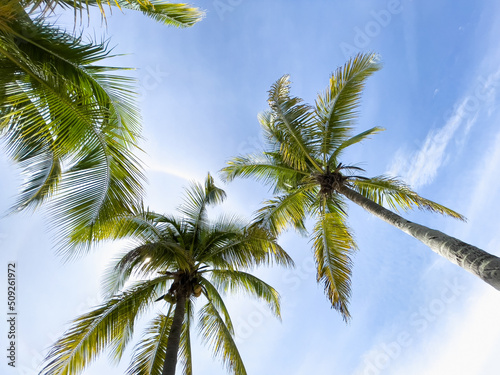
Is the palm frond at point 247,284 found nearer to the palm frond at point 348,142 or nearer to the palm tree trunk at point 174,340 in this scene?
the palm tree trunk at point 174,340

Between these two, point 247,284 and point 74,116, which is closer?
point 74,116

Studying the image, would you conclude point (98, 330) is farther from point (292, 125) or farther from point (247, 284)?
point (292, 125)

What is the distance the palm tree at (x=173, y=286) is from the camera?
245 inches

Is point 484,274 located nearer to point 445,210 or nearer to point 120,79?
point 445,210

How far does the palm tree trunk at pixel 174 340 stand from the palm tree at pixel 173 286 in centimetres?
2

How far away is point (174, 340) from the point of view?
6617 millimetres

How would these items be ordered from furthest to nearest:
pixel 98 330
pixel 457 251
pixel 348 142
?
pixel 348 142 < pixel 98 330 < pixel 457 251

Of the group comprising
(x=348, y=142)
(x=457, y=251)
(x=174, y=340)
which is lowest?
(x=457, y=251)

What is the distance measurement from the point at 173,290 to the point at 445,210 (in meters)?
6.58

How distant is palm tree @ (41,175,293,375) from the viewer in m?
6.22

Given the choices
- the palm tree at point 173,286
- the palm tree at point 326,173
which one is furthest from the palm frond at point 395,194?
the palm tree at point 173,286

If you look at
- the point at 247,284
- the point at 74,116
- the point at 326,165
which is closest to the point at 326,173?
the point at 326,165

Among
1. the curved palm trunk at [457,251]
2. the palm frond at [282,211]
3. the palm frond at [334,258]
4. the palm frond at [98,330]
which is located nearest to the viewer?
the curved palm trunk at [457,251]

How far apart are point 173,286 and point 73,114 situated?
466 centimetres
